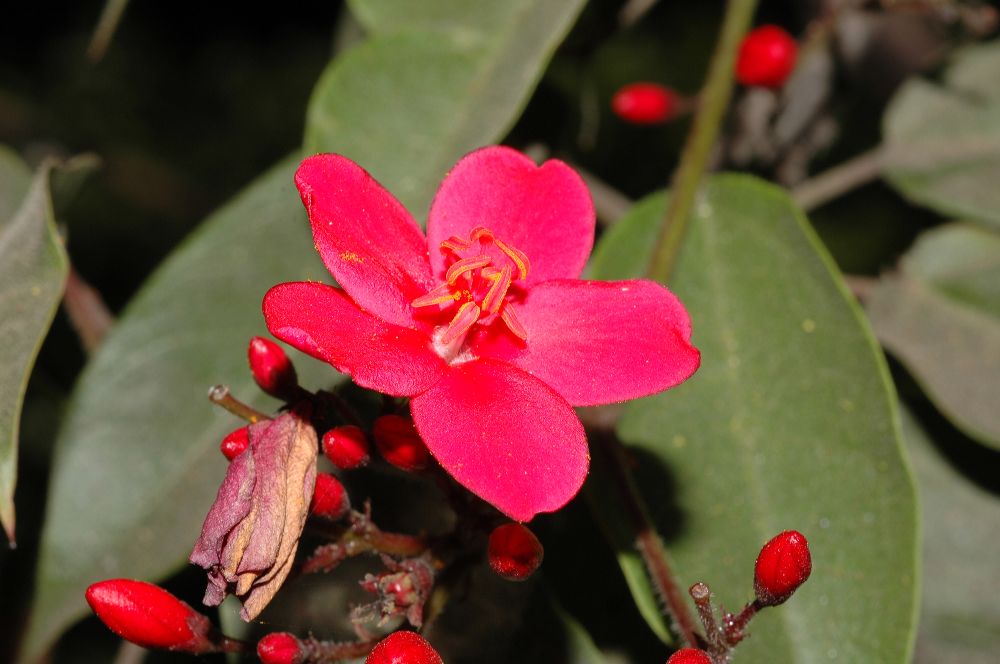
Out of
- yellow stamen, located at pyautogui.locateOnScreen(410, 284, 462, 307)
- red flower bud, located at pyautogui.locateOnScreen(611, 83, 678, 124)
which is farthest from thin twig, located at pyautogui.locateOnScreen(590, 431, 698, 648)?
red flower bud, located at pyautogui.locateOnScreen(611, 83, 678, 124)

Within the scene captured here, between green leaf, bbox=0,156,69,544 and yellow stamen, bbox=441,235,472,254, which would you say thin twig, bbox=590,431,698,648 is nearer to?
yellow stamen, bbox=441,235,472,254

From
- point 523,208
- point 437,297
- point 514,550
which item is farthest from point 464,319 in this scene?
point 514,550

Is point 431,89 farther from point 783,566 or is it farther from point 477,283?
point 783,566

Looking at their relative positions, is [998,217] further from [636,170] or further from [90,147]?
[90,147]

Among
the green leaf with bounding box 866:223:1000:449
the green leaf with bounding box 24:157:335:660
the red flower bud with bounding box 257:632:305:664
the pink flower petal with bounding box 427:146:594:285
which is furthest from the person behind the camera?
the green leaf with bounding box 866:223:1000:449

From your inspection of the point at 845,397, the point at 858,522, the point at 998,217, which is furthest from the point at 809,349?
the point at 998,217

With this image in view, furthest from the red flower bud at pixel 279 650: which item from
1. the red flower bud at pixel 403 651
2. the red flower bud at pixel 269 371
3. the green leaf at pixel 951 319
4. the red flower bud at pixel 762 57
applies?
the red flower bud at pixel 762 57

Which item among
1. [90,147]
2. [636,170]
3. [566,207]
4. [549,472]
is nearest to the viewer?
[549,472]
